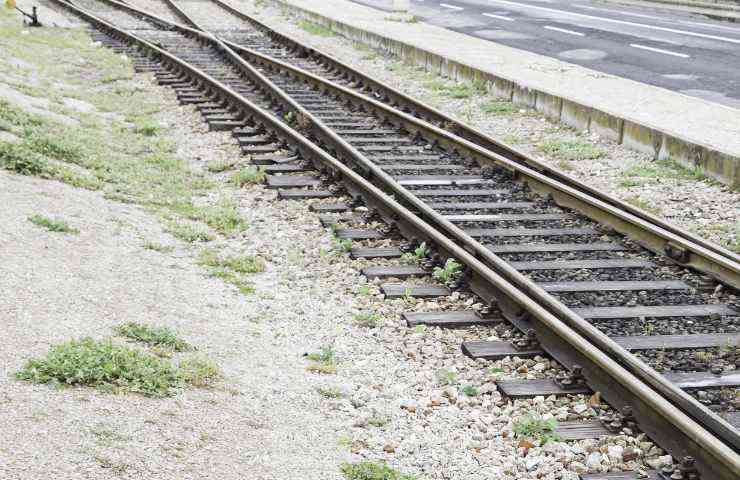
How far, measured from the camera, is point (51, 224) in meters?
8.09

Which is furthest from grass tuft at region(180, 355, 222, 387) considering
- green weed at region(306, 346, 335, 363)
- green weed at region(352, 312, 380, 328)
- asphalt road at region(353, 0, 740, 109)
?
asphalt road at region(353, 0, 740, 109)

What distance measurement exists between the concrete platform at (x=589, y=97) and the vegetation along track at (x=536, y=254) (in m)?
2.09

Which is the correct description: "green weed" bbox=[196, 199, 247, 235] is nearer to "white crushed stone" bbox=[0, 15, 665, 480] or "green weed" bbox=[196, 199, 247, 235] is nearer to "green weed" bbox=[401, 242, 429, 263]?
"white crushed stone" bbox=[0, 15, 665, 480]

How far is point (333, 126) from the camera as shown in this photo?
520 inches

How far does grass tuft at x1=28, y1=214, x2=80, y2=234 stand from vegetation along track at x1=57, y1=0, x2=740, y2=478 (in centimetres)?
248

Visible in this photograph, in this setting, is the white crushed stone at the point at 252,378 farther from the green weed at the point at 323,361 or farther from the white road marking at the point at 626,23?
the white road marking at the point at 626,23

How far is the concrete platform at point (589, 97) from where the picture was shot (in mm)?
12008

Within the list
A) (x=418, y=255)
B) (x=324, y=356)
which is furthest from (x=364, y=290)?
(x=324, y=356)

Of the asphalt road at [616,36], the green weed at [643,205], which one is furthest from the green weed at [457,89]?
the green weed at [643,205]

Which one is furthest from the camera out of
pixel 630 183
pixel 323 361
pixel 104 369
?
pixel 630 183

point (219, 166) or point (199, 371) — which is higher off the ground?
point (219, 166)

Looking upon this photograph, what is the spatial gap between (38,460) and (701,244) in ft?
19.9

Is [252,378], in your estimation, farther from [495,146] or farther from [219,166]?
[495,146]

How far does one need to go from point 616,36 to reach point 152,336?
20.5 m
